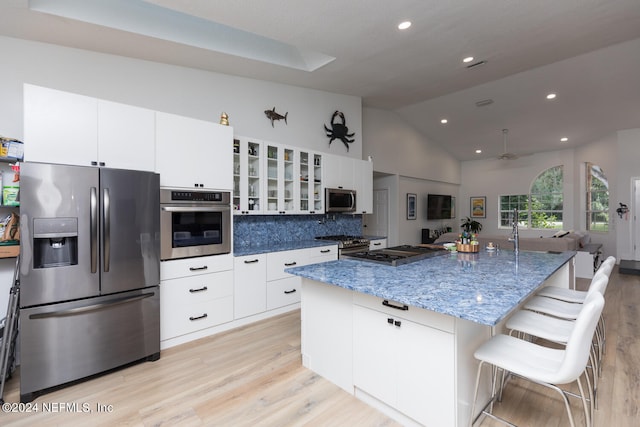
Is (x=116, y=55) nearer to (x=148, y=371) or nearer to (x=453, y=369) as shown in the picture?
(x=148, y=371)

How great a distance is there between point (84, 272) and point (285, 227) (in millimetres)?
2614

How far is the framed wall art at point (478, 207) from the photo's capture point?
32.5ft

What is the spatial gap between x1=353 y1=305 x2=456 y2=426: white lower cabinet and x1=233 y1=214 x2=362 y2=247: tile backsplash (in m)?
2.43

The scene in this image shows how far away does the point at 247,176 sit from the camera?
3770mm

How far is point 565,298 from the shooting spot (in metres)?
2.40

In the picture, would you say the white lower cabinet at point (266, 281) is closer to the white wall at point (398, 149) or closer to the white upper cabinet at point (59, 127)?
the white upper cabinet at point (59, 127)

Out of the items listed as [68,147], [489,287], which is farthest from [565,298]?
[68,147]

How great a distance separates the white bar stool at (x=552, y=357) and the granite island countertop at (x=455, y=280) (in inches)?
10.0

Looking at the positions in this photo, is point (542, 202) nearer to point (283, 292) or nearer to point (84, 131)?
point (283, 292)

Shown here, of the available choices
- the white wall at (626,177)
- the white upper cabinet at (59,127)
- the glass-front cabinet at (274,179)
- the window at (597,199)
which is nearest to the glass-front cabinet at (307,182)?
the glass-front cabinet at (274,179)

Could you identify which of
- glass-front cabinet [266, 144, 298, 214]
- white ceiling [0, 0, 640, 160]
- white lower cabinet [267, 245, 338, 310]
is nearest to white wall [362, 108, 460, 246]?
white ceiling [0, 0, 640, 160]

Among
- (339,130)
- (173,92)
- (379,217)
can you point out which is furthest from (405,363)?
(379,217)

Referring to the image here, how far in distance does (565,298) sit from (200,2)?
3.75 metres

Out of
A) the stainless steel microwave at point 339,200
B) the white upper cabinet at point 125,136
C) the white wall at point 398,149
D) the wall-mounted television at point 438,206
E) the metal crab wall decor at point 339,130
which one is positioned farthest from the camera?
the wall-mounted television at point 438,206
